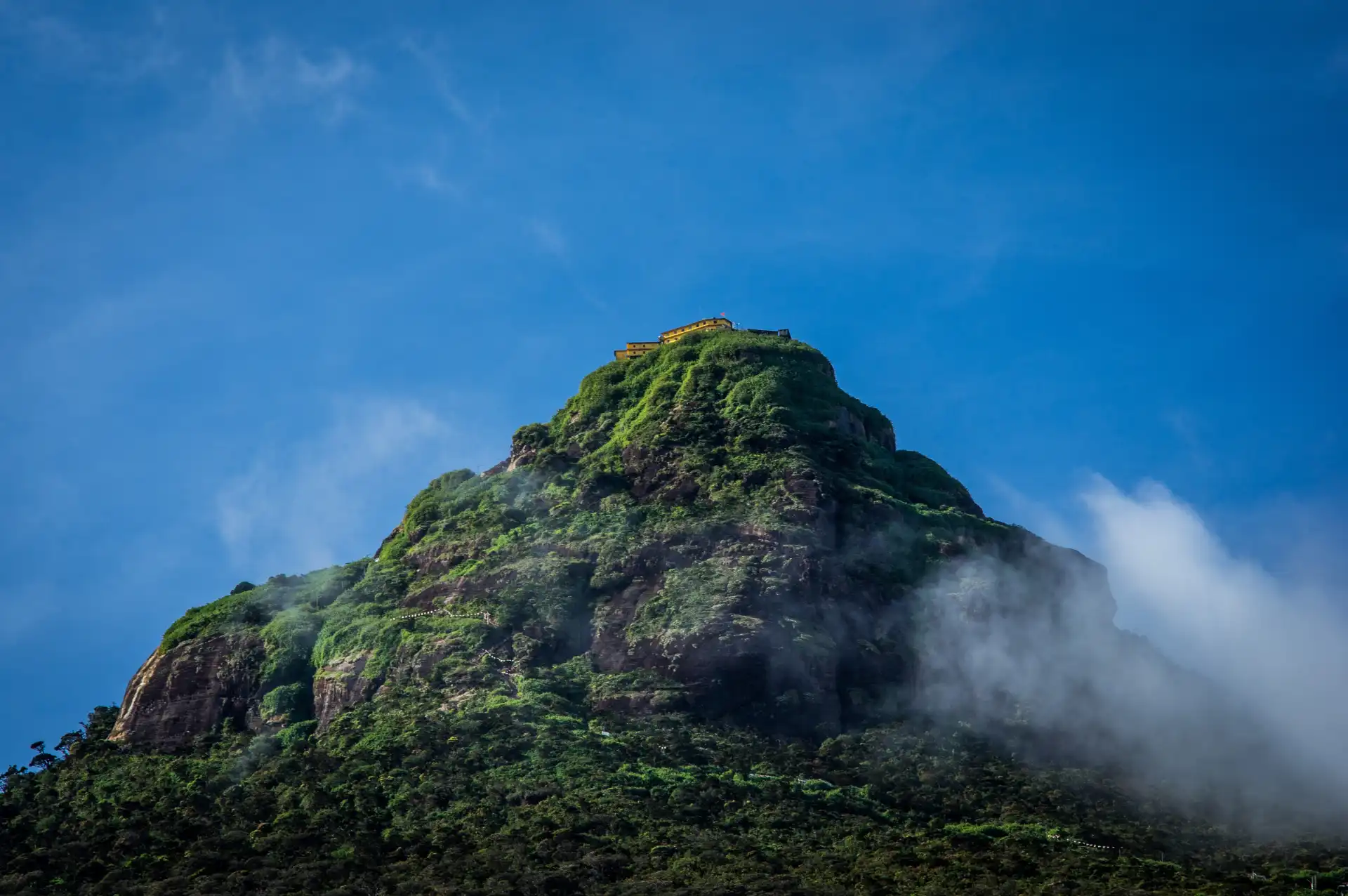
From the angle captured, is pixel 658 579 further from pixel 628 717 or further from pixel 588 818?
pixel 588 818

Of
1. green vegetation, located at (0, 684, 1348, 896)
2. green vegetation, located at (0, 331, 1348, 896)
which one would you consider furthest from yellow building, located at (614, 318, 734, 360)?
green vegetation, located at (0, 684, 1348, 896)

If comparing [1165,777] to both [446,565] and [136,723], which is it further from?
[136,723]

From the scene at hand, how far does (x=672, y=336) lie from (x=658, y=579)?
40008 millimetres

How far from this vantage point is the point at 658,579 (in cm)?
11694

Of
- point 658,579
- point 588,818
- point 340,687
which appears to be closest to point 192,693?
point 340,687

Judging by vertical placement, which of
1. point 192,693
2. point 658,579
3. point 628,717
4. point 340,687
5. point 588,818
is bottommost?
point 588,818

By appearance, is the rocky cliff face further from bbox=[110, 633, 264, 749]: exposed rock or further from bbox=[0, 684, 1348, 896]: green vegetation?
bbox=[0, 684, 1348, 896]: green vegetation

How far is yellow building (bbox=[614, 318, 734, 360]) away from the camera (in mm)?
150750

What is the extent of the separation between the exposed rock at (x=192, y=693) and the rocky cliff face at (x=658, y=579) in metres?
0.16

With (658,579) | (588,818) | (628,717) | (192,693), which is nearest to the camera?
(588,818)

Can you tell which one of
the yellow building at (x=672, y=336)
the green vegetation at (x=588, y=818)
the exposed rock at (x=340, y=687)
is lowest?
the green vegetation at (x=588, y=818)

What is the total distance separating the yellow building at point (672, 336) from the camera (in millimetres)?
150750

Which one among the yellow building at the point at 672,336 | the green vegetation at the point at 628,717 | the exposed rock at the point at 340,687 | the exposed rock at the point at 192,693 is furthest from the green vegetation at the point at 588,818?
the yellow building at the point at 672,336

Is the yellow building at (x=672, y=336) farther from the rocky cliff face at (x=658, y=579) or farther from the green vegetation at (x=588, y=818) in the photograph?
the green vegetation at (x=588, y=818)
